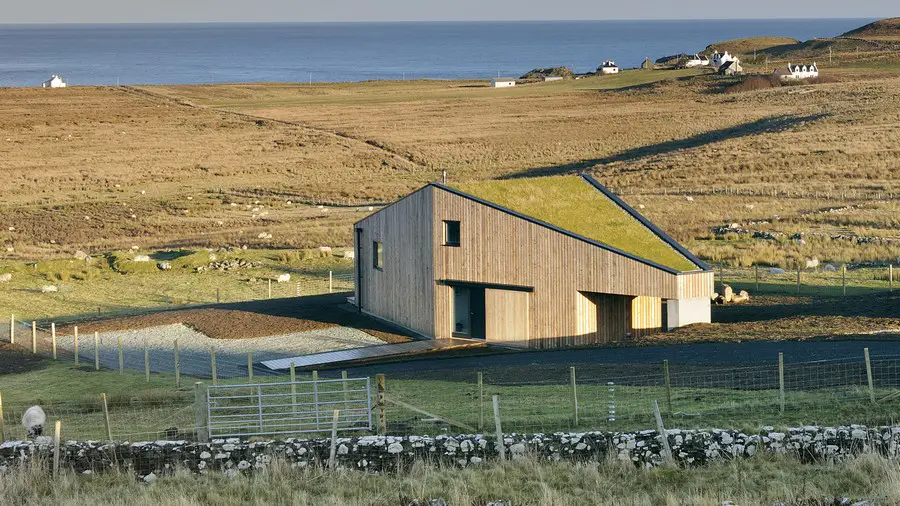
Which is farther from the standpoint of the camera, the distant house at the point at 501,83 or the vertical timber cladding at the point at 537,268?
the distant house at the point at 501,83

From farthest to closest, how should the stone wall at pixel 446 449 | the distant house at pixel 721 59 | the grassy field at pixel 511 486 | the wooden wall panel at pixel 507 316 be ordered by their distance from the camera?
the distant house at pixel 721 59 → the wooden wall panel at pixel 507 316 → the stone wall at pixel 446 449 → the grassy field at pixel 511 486

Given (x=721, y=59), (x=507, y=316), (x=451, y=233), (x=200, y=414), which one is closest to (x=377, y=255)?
(x=451, y=233)

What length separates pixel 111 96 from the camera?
444 ft

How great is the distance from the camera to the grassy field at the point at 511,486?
1571 centimetres

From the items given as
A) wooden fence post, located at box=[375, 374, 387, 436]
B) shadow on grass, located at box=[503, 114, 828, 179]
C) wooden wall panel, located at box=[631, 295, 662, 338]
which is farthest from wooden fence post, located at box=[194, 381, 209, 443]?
shadow on grass, located at box=[503, 114, 828, 179]

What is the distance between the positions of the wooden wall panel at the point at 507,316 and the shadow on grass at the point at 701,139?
51295 millimetres

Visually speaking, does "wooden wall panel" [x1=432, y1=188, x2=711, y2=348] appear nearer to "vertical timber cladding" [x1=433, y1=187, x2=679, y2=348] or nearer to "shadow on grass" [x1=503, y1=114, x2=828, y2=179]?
"vertical timber cladding" [x1=433, y1=187, x2=679, y2=348]

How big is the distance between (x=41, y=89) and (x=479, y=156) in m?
65.7

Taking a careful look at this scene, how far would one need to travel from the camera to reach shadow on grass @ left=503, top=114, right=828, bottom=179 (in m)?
88.0

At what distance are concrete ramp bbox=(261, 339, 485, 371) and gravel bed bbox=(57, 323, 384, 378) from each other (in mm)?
627

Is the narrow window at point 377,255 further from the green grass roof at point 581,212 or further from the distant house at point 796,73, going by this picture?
the distant house at point 796,73

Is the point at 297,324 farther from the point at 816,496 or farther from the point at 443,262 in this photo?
the point at 816,496

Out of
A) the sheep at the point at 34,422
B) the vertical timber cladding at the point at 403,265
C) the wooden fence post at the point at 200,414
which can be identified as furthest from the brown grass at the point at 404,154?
the sheep at the point at 34,422

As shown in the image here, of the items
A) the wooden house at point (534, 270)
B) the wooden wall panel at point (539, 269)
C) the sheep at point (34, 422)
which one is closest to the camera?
the sheep at point (34, 422)
